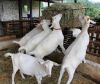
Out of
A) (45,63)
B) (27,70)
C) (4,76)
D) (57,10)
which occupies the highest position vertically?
(57,10)

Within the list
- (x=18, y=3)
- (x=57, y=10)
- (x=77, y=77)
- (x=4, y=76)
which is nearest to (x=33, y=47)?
(x=4, y=76)

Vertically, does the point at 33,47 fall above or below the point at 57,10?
below

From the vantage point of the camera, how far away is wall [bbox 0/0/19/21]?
1037 centimetres

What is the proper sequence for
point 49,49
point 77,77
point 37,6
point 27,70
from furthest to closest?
1. point 37,6
2. point 49,49
3. point 77,77
4. point 27,70

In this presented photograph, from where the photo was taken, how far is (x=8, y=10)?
35.1 feet

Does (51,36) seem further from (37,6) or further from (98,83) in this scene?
(37,6)

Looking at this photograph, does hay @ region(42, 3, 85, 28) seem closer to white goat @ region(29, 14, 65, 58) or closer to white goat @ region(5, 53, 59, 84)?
white goat @ region(29, 14, 65, 58)

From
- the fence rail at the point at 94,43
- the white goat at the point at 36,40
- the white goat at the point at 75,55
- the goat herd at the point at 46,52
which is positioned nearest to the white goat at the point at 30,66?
the goat herd at the point at 46,52

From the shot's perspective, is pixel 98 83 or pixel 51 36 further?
pixel 51 36

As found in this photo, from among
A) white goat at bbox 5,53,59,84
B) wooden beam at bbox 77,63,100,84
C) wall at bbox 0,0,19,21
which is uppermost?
wall at bbox 0,0,19,21

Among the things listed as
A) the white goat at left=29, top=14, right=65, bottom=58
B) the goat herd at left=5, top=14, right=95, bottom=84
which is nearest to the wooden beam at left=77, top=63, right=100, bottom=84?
the goat herd at left=5, top=14, right=95, bottom=84

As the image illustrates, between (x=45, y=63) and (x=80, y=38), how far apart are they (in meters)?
0.91

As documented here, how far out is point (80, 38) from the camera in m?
3.51

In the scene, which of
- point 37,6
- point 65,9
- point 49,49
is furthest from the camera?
point 37,6
